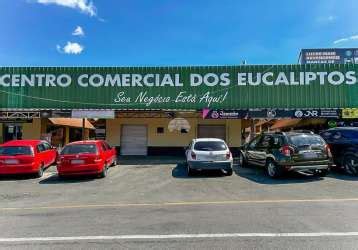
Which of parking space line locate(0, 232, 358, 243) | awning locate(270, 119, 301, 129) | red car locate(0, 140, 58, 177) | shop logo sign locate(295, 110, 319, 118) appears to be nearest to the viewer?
parking space line locate(0, 232, 358, 243)

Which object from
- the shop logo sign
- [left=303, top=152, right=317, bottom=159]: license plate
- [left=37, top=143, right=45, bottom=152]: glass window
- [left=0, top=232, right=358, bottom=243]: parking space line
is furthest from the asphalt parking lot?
the shop logo sign

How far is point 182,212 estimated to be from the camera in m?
9.01

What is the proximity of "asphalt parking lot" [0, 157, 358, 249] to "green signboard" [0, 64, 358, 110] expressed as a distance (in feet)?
30.8

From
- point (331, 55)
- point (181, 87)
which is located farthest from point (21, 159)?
point (331, 55)

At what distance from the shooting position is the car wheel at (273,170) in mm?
14623

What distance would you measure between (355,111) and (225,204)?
14299mm

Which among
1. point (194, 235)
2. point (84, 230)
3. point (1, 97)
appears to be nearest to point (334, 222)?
point (194, 235)

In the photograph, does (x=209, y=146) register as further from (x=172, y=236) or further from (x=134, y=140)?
(x=134, y=140)

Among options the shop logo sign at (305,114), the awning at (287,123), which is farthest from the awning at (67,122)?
the awning at (287,123)

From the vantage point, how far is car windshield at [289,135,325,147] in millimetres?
14327

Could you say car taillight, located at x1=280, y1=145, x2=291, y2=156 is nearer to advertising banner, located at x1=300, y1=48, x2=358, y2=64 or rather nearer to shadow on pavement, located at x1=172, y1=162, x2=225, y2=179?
shadow on pavement, located at x1=172, y1=162, x2=225, y2=179

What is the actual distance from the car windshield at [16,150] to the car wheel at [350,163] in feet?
39.7

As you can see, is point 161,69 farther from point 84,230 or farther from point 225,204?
point 84,230

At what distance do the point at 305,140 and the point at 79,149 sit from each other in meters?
8.30
